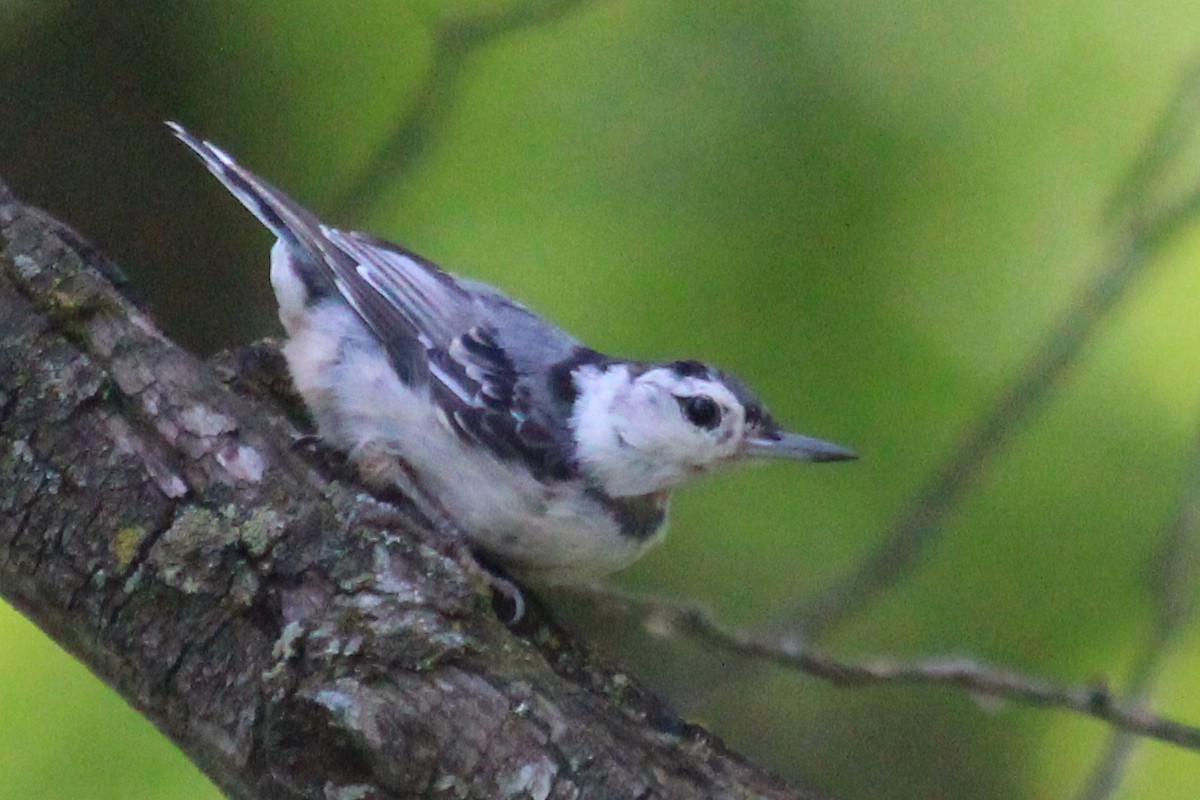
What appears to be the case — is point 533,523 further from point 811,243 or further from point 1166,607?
point 1166,607

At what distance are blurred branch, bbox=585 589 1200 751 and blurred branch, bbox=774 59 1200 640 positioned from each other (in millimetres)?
435

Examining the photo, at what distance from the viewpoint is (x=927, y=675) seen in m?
1.90

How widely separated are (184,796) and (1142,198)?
247cm

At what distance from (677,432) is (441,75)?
112 cm

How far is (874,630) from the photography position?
293 centimetres

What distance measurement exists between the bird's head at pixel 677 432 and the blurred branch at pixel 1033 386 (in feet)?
2.25

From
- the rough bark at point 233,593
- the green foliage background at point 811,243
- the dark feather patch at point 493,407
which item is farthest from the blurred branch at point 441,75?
the rough bark at point 233,593

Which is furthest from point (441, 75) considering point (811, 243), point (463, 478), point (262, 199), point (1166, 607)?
point (1166, 607)

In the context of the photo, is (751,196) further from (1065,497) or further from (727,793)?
A: (727,793)

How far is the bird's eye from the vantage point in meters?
2.04

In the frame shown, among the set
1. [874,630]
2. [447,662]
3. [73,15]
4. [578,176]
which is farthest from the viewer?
[874,630]

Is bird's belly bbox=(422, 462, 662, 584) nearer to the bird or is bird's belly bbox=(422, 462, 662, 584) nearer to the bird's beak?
the bird

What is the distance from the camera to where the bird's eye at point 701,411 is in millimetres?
2037

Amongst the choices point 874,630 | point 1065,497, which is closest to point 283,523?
point 874,630
